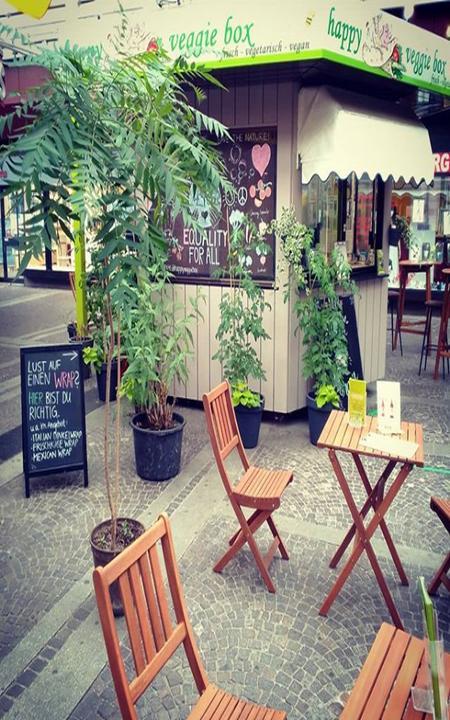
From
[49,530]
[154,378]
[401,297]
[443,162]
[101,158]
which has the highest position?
[443,162]

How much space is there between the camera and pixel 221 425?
3857 millimetres

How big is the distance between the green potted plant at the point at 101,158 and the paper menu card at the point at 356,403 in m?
1.40

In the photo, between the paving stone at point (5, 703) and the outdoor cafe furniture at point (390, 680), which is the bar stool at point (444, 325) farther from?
the paving stone at point (5, 703)

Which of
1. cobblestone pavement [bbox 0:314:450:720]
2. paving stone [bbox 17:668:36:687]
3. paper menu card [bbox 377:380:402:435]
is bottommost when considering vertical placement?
paving stone [bbox 17:668:36:687]

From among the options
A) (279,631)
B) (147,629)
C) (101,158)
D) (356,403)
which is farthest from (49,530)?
(101,158)

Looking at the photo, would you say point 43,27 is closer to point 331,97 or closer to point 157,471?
point 331,97

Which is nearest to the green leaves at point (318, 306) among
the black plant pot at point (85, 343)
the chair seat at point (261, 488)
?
the chair seat at point (261, 488)

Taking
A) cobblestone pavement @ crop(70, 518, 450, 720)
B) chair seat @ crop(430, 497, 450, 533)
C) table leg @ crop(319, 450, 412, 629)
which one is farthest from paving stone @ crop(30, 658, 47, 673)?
chair seat @ crop(430, 497, 450, 533)

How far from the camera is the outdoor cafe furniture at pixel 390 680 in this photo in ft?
6.05

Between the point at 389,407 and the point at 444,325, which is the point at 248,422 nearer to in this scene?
the point at 389,407

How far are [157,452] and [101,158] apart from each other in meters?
3.01

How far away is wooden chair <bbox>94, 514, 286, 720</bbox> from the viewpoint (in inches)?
75.1

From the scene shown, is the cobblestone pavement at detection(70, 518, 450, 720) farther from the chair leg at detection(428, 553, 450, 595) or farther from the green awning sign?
the green awning sign

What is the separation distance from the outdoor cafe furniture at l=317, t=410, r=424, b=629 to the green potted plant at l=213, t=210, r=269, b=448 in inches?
76.5
